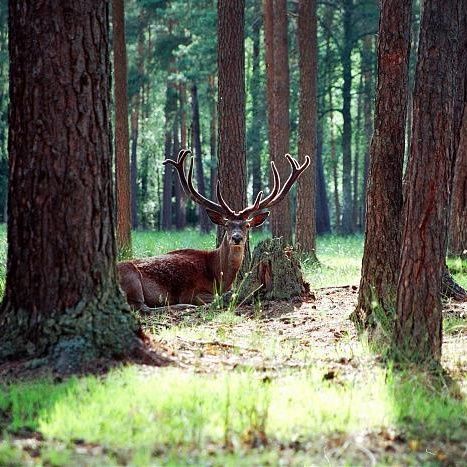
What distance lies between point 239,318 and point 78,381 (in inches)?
163

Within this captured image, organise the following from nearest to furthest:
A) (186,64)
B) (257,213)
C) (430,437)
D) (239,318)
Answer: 1. (430,437)
2. (239,318)
3. (257,213)
4. (186,64)

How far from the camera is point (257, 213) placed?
11.4m

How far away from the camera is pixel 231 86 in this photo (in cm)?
1295

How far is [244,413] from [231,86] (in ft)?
28.5

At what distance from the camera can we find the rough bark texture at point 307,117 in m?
18.2

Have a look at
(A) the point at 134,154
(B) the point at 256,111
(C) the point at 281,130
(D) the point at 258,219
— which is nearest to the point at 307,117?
(C) the point at 281,130

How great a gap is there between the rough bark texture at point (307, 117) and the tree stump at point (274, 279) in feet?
23.9

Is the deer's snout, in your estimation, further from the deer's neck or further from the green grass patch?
the green grass patch

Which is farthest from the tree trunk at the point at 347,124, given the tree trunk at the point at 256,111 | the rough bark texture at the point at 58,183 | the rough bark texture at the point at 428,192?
the rough bark texture at the point at 58,183

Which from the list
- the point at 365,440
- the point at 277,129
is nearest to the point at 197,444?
the point at 365,440

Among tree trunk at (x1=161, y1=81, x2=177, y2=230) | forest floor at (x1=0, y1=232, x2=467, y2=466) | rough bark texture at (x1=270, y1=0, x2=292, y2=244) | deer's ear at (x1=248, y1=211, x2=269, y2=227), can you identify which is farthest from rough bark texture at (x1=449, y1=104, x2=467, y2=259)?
tree trunk at (x1=161, y1=81, x2=177, y2=230)

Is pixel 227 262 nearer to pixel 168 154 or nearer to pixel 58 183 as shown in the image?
pixel 58 183

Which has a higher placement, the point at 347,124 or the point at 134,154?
the point at 347,124

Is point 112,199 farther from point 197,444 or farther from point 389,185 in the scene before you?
point 389,185
